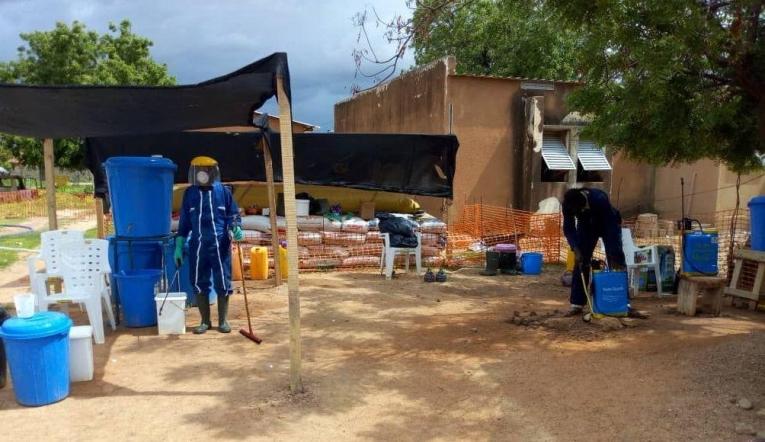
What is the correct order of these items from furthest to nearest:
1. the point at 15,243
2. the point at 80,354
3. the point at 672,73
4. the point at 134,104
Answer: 1. the point at 15,243
2. the point at 672,73
3. the point at 134,104
4. the point at 80,354

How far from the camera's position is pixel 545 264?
10.6m

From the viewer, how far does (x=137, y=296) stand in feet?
19.4

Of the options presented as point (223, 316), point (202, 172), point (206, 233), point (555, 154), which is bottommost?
point (223, 316)

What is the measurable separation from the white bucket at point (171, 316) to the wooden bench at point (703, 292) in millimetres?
5755

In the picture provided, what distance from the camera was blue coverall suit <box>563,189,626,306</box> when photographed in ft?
20.5

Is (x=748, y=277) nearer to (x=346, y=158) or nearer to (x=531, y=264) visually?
(x=531, y=264)

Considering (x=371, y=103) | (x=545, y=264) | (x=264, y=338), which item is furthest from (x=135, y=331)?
(x=371, y=103)

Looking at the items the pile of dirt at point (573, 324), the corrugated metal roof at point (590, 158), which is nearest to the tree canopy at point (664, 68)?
the pile of dirt at point (573, 324)

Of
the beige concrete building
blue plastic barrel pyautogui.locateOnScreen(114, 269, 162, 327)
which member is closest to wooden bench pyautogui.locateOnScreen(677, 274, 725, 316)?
blue plastic barrel pyautogui.locateOnScreen(114, 269, 162, 327)

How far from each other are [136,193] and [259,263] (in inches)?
124

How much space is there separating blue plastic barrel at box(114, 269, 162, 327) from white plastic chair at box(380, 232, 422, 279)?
397 cm

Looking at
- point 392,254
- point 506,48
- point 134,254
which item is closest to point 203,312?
Answer: point 134,254

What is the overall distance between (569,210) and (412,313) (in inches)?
88.6

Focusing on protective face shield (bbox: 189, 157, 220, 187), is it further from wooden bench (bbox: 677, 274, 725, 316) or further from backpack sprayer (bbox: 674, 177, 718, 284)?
backpack sprayer (bbox: 674, 177, 718, 284)
